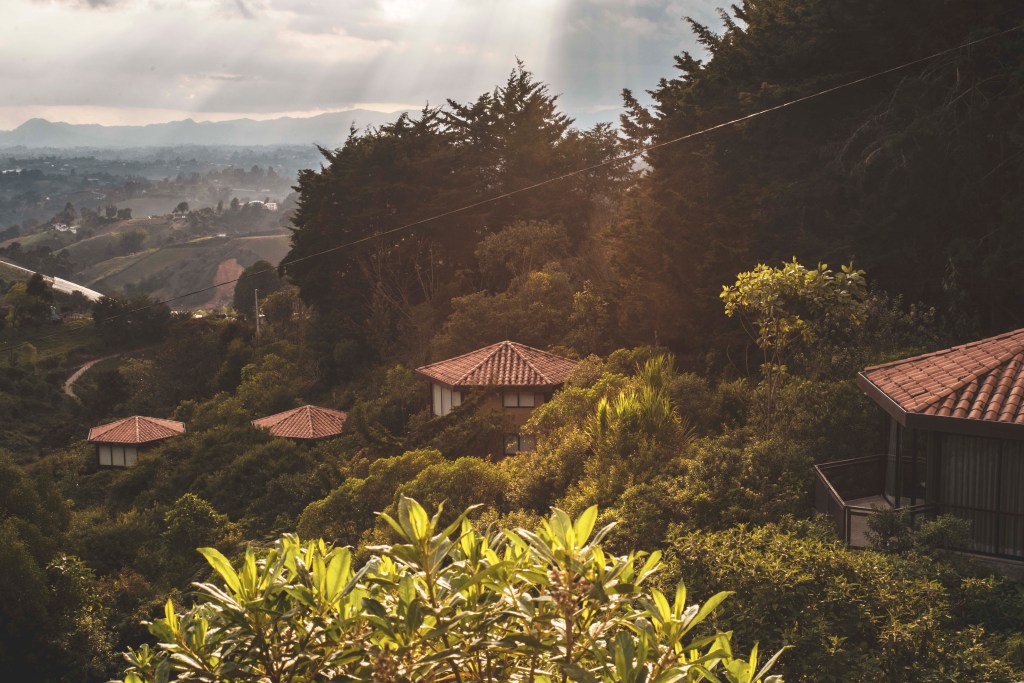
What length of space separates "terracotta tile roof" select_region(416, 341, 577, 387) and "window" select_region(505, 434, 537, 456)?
4.82 feet

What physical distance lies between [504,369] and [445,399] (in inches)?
89.0

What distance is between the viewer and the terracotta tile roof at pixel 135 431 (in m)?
39.3

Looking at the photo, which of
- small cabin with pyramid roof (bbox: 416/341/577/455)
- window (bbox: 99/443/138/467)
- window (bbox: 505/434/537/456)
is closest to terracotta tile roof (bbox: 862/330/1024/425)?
window (bbox: 505/434/537/456)

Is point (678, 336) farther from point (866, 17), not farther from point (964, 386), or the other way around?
point (964, 386)

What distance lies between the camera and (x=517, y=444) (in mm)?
24547

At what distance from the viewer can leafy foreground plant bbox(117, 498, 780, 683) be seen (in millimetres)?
3408

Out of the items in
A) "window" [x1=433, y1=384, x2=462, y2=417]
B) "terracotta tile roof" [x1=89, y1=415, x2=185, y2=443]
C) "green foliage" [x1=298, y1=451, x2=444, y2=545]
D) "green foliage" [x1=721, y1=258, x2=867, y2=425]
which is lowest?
"terracotta tile roof" [x1=89, y1=415, x2=185, y2=443]

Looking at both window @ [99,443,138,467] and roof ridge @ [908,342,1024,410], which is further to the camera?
window @ [99,443,138,467]

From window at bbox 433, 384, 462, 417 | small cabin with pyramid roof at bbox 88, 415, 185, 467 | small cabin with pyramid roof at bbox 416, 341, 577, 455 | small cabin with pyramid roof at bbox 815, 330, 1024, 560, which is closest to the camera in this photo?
small cabin with pyramid roof at bbox 815, 330, 1024, 560

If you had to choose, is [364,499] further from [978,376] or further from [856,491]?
[978,376]

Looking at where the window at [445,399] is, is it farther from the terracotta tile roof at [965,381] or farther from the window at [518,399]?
the terracotta tile roof at [965,381]

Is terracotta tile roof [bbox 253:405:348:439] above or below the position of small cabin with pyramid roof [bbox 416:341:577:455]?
below

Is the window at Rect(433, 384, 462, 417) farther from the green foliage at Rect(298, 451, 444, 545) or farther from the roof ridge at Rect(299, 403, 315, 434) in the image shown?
the roof ridge at Rect(299, 403, 315, 434)

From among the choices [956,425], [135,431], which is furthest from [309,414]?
[956,425]
